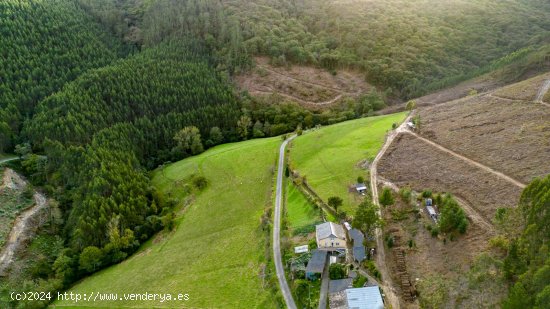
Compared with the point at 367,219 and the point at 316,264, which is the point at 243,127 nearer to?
the point at 367,219

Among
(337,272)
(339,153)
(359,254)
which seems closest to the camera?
(337,272)

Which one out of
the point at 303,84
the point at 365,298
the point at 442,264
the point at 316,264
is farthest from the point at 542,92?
the point at 303,84

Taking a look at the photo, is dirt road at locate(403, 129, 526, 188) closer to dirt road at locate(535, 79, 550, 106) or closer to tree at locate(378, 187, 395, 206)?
tree at locate(378, 187, 395, 206)

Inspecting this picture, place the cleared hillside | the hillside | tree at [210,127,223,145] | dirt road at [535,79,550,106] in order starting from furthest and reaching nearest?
the hillside, tree at [210,127,223,145], dirt road at [535,79,550,106], the cleared hillside

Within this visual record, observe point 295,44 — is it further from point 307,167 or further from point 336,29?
point 307,167

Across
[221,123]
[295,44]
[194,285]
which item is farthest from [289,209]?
[295,44]

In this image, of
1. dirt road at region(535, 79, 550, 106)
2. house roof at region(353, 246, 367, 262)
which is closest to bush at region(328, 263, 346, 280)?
house roof at region(353, 246, 367, 262)
